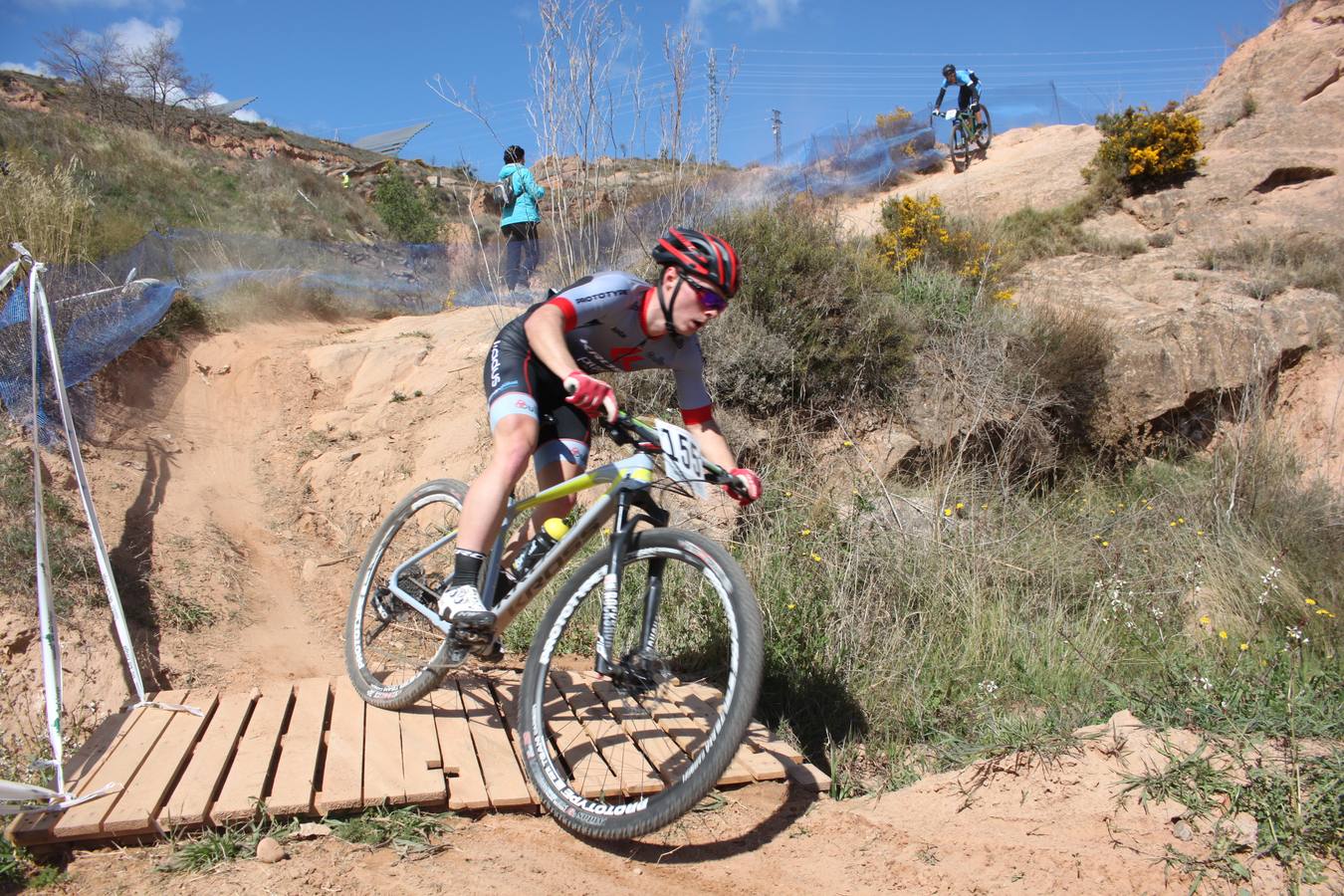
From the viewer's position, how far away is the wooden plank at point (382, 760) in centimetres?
283

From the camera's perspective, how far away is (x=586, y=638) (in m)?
4.64

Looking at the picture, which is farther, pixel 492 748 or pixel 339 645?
pixel 339 645

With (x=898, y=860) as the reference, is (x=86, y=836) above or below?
above

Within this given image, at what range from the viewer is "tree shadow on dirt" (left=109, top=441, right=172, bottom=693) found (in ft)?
15.3

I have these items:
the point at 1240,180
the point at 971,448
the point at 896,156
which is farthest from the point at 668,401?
the point at 896,156

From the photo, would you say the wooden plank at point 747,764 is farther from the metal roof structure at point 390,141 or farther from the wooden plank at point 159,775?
the metal roof structure at point 390,141

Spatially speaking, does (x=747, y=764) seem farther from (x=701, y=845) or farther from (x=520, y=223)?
(x=520, y=223)

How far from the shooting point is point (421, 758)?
312cm

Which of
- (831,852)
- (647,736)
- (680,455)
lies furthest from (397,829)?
(680,455)

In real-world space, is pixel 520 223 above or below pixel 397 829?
above

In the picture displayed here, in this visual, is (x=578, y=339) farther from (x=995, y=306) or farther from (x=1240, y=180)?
(x=1240, y=180)

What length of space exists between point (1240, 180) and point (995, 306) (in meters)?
7.55

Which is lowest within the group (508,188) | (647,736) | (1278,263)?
(647,736)

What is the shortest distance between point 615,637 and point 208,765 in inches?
59.9
